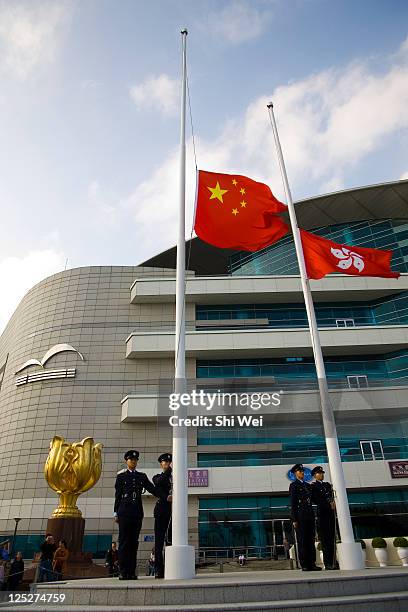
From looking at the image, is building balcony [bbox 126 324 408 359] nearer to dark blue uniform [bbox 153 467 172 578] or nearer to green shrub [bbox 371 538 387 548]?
green shrub [bbox 371 538 387 548]

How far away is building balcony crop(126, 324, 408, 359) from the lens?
81.8 feet

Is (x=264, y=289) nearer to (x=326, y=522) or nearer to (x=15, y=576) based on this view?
(x=326, y=522)

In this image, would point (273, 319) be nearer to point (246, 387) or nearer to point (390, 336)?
point (246, 387)

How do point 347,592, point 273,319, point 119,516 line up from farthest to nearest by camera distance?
point 273,319 < point 119,516 < point 347,592

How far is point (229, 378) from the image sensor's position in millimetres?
25531

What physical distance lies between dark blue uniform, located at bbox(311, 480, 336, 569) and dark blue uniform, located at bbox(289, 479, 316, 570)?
0.76ft

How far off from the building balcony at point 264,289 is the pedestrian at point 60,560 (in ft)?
59.2

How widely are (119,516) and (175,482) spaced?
979 mm

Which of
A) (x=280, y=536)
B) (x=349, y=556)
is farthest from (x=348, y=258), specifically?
(x=280, y=536)

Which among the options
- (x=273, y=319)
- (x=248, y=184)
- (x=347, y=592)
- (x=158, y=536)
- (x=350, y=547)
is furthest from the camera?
(x=273, y=319)

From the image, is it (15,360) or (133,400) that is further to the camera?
(15,360)

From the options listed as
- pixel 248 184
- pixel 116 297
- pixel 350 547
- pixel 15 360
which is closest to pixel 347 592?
pixel 350 547

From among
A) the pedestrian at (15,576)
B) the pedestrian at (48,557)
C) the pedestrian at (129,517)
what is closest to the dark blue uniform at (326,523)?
the pedestrian at (129,517)

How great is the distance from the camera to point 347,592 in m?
5.41
